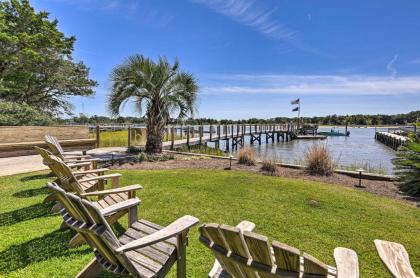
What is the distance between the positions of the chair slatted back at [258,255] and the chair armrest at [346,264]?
19 cm

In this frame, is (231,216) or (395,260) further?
(231,216)

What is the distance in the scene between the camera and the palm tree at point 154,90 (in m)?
10.7

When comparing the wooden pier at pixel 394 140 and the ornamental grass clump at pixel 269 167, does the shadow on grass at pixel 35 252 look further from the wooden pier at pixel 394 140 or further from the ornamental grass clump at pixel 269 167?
the wooden pier at pixel 394 140

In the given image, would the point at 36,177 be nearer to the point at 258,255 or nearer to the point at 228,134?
the point at 258,255

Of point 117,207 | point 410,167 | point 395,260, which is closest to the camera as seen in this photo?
point 395,260

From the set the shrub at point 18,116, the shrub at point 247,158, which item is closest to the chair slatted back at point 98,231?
the shrub at point 247,158

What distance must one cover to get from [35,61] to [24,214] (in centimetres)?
1644

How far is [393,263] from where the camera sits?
4.53 ft

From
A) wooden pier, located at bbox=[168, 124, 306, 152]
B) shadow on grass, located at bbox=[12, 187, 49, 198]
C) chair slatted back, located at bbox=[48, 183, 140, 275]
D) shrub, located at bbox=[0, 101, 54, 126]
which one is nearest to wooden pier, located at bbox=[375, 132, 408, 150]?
wooden pier, located at bbox=[168, 124, 306, 152]

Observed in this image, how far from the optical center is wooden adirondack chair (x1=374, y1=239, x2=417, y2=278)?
50.9 inches

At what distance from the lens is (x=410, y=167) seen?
19.2 feet

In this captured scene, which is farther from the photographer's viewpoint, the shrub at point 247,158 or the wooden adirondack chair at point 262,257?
the shrub at point 247,158

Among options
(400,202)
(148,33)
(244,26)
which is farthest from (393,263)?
(244,26)

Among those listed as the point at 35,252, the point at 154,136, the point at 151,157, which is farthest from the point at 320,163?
the point at 35,252
